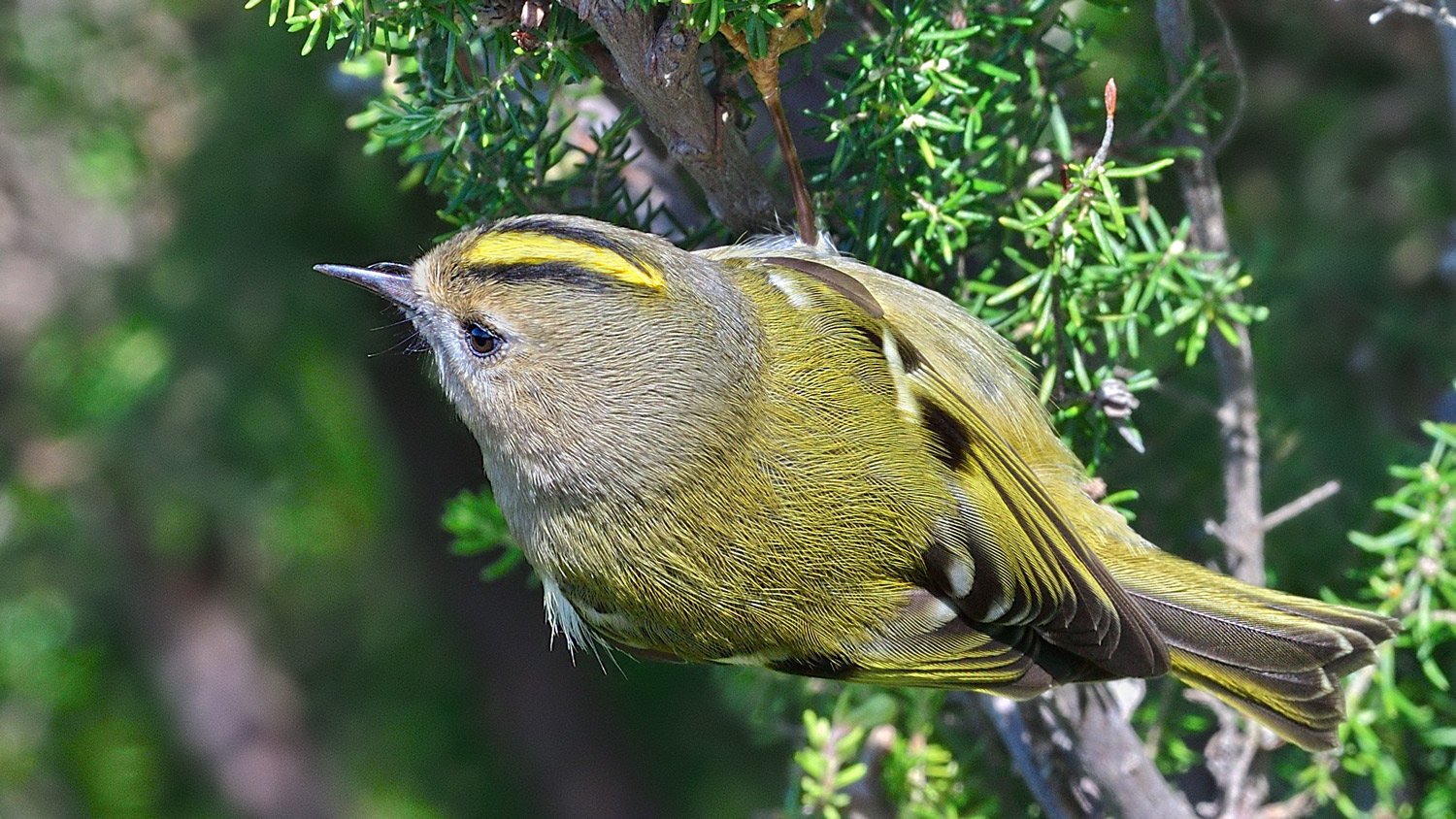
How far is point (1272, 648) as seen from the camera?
2.01 metres

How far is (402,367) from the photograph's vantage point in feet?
19.4

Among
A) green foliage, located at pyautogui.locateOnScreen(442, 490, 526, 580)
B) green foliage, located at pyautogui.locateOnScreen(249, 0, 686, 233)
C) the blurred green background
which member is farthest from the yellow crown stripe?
green foliage, located at pyautogui.locateOnScreen(442, 490, 526, 580)

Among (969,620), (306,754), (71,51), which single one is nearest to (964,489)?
(969,620)

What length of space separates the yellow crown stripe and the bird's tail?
35.4 inches

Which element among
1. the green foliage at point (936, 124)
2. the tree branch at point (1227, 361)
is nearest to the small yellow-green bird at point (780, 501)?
the green foliage at point (936, 124)

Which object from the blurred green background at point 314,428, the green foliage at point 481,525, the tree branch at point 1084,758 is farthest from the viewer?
the blurred green background at point 314,428

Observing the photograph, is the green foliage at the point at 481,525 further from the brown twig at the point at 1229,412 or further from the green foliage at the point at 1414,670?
the green foliage at the point at 1414,670

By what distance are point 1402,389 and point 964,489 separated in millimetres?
2163

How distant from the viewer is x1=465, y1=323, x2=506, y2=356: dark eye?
6.34ft

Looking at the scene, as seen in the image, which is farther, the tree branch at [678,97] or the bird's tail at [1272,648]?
the bird's tail at [1272,648]

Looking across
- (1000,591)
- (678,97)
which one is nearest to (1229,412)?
(1000,591)

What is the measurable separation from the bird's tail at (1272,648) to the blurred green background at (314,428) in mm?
358

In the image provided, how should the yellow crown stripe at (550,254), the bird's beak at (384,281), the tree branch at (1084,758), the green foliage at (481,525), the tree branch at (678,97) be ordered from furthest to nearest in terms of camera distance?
the green foliage at (481,525) < the tree branch at (1084,758) < the bird's beak at (384,281) < the yellow crown stripe at (550,254) < the tree branch at (678,97)

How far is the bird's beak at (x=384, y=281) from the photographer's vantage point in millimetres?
2002
